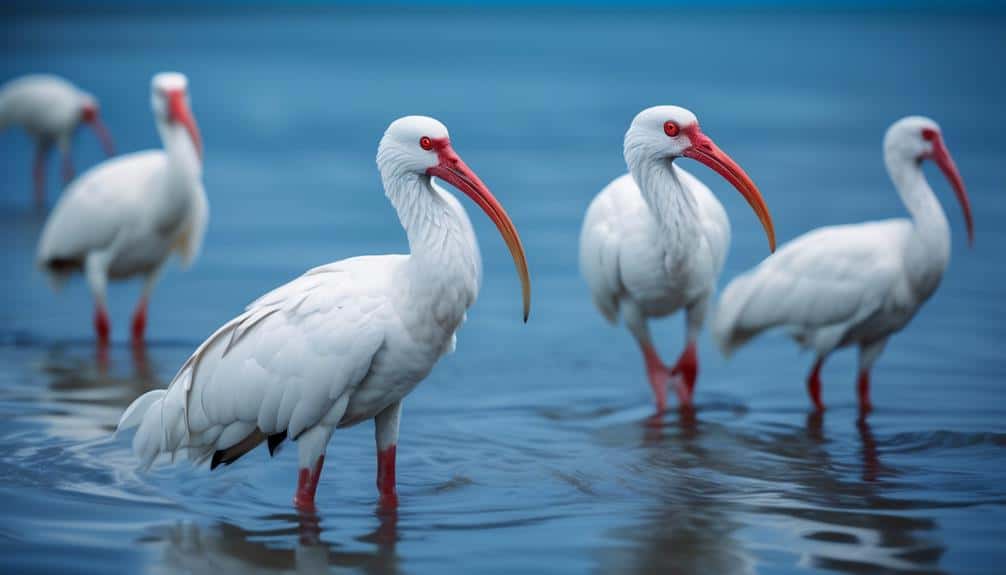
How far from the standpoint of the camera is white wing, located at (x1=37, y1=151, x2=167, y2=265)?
10078 mm

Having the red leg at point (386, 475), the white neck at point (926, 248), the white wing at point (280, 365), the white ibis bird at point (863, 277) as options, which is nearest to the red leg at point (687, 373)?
the white ibis bird at point (863, 277)

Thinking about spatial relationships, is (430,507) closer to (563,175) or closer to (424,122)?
(424,122)

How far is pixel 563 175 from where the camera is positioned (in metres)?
18.0

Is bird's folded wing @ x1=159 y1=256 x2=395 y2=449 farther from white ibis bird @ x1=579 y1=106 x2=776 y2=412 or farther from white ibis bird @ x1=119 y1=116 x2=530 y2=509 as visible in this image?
white ibis bird @ x1=579 y1=106 x2=776 y2=412

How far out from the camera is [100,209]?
33.2 feet

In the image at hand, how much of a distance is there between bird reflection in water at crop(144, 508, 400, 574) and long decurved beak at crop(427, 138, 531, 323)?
3.59 ft

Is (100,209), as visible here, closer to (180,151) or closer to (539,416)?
(180,151)

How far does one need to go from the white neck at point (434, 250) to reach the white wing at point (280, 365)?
0.16 metres

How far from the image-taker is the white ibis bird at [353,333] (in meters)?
5.83

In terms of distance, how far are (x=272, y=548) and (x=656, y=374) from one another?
10.4 ft

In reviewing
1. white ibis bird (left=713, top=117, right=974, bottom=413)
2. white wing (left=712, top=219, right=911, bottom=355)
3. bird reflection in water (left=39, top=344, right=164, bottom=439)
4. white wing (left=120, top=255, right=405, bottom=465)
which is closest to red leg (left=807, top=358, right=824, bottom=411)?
white ibis bird (left=713, top=117, right=974, bottom=413)

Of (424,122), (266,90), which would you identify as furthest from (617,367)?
(266,90)

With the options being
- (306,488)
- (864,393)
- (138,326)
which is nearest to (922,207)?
(864,393)

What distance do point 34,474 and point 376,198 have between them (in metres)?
9.96
